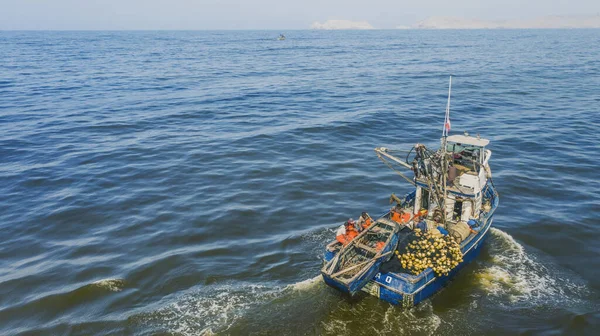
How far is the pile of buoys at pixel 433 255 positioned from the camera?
59.7 feet

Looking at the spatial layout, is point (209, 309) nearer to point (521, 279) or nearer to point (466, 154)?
point (521, 279)

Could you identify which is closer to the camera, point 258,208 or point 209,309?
point 209,309

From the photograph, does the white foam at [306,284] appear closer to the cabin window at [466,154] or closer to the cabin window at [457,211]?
the cabin window at [457,211]

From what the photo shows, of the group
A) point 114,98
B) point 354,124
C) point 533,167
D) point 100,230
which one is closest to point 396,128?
point 354,124

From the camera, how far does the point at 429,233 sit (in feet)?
62.2

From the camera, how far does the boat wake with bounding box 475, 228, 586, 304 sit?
19.7 metres

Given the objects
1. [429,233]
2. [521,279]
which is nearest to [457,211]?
[429,233]

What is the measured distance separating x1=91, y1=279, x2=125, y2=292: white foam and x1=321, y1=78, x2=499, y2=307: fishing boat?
422 inches

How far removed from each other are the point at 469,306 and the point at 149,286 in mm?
15806

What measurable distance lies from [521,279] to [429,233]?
6.26 m

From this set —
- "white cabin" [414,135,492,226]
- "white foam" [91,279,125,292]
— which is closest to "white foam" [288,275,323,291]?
"white cabin" [414,135,492,226]

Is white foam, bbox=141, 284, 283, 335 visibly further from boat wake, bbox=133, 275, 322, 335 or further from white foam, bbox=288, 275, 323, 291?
white foam, bbox=288, 275, 323, 291

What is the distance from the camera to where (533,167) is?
115 ft

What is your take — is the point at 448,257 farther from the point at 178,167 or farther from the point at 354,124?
the point at 354,124
